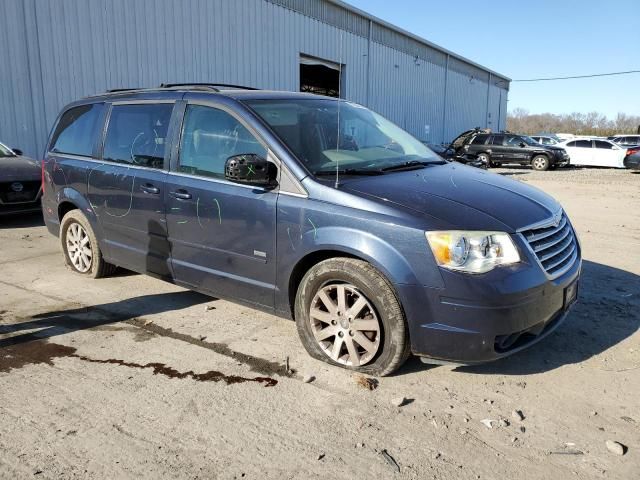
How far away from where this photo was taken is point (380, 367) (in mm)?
3250

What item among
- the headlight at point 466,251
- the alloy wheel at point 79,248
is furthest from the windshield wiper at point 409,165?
the alloy wheel at point 79,248

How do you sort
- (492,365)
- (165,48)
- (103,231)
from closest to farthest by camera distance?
(492,365), (103,231), (165,48)

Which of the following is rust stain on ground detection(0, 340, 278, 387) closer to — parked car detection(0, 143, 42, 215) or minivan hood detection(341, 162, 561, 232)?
minivan hood detection(341, 162, 561, 232)

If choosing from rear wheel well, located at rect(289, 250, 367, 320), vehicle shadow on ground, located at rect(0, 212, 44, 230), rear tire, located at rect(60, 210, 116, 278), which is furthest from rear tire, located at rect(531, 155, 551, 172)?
rear wheel well, located at rect(289, 250, 367, 320)

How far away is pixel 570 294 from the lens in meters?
3.45

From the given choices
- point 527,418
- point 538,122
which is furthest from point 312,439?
point 538,122

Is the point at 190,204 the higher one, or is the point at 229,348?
the point at 190,204

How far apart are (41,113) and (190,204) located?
33.7 feet

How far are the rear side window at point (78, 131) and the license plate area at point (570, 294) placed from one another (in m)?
4.33

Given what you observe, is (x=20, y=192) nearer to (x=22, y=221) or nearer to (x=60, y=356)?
(x=22, y=221)

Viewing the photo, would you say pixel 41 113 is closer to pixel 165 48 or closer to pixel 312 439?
pixel 165 48

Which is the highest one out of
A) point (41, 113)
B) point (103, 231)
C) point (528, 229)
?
point (41, 113)

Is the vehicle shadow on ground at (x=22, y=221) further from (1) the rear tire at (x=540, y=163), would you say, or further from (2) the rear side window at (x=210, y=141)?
(1) the rear tire at (x=540, y=163)

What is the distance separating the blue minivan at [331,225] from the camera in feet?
9.76
